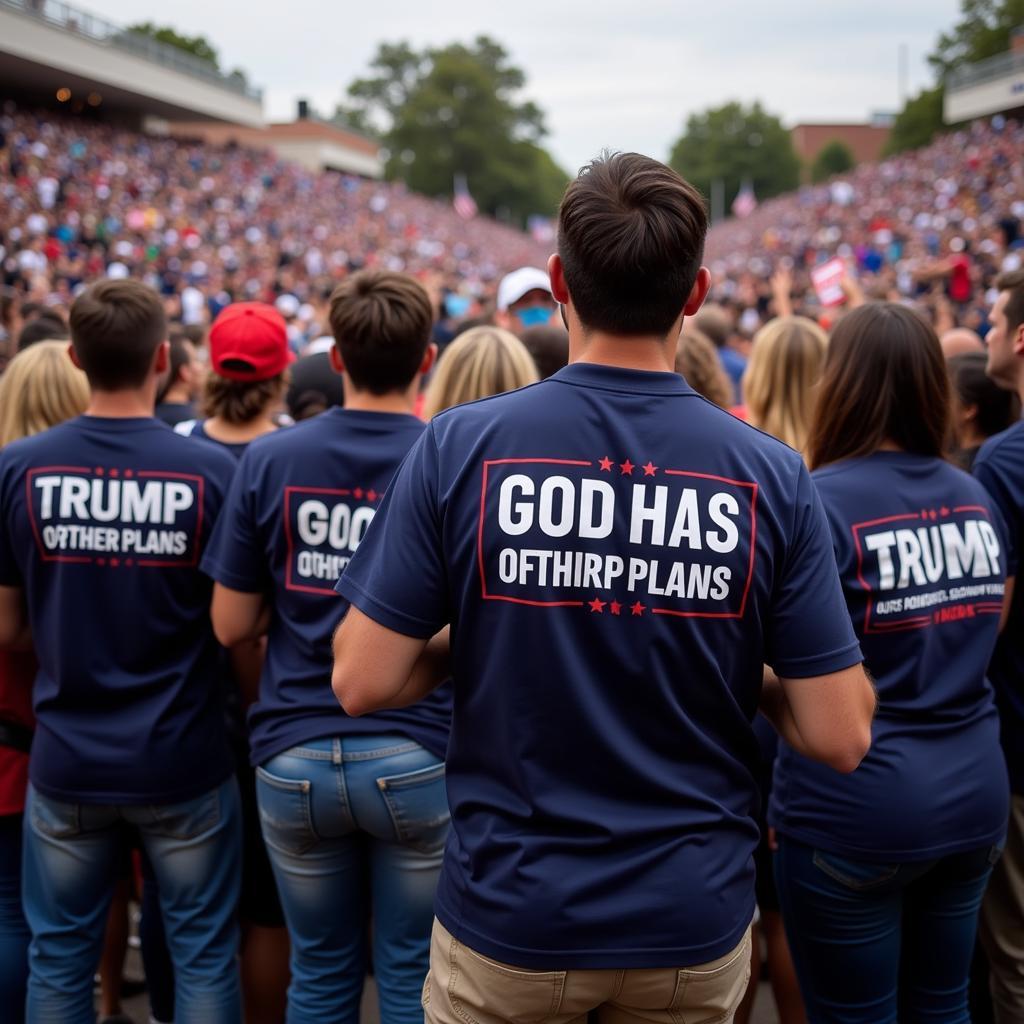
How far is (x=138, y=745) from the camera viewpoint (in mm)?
2594

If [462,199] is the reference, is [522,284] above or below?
below

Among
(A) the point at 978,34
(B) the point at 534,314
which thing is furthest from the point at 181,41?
(B) the point at 534,314

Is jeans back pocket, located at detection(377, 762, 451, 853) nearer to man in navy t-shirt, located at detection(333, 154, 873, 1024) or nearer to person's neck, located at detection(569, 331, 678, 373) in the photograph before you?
man in navy t-shirt, located at detection(333, 154, 873, 1024)

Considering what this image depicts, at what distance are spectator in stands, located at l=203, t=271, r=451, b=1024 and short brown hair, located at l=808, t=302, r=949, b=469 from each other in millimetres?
1002

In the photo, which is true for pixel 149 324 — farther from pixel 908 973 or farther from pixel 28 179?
pixel 28 179

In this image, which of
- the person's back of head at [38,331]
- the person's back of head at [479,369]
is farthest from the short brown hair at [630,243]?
the person's back of head at [38,331]

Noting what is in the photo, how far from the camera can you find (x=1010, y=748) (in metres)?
2.68

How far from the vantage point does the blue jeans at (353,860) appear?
2.41 metres

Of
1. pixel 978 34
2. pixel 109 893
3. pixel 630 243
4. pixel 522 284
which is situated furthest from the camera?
pixel 978 34

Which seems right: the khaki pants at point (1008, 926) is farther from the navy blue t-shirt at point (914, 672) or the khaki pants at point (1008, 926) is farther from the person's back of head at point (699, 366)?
the person's back of head at point (699, 366)

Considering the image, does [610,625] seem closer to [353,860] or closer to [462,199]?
[353,860]

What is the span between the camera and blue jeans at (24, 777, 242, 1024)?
2.67 meters

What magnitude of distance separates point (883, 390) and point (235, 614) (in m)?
1.60

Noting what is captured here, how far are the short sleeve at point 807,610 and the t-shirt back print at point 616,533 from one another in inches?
4.2
